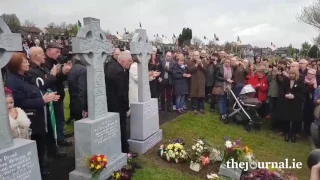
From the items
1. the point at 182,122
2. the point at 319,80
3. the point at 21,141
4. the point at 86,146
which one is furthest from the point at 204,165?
the point at 319,80

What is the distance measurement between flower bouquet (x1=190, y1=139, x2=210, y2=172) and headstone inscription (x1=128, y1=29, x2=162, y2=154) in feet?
3.43

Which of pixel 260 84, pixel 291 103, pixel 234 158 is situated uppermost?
pixel 260 84

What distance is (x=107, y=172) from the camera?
4.79 meters

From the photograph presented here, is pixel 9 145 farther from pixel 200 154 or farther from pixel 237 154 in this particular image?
pixel 237 154

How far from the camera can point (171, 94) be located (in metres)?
10.0

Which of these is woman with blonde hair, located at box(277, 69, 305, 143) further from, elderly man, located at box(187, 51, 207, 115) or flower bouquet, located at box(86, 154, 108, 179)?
flower bouquet, located at box(86, 154, 108, 179)

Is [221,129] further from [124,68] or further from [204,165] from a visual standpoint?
[124,68]

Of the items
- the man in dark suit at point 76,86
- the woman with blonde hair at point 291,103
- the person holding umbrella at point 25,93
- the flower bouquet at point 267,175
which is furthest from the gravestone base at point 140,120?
the woman with blonde hair at point 291,103

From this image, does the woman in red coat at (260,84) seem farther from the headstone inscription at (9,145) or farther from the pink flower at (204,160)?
the headstone inscription at (9,145)

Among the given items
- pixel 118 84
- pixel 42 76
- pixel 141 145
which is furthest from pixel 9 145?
pixel 141 145

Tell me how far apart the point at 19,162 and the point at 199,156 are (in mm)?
3279

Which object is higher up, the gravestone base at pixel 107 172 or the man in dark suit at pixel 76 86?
the man in dark suit at pixel 76 86

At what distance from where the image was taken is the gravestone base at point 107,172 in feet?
14.7

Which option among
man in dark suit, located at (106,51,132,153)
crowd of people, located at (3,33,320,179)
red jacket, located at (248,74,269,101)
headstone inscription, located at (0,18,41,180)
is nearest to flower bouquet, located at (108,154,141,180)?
crowd of people, located at (3,33,320,179)
